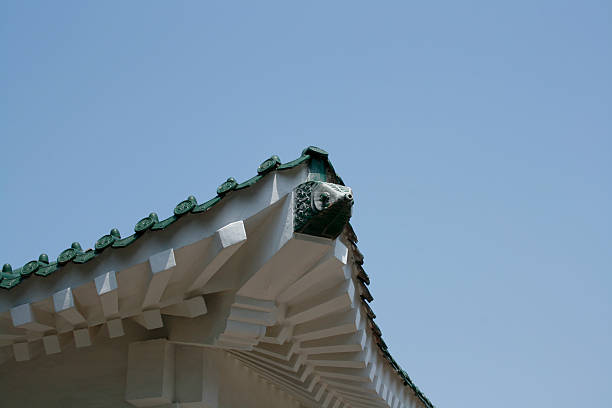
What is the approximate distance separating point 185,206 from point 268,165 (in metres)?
0.67

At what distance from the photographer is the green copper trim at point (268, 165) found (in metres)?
5.39

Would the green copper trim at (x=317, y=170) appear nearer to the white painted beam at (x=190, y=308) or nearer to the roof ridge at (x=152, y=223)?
the roof ridge at (x=152, y=223)

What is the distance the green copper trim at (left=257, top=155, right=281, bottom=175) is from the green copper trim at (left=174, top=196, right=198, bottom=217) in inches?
20.6

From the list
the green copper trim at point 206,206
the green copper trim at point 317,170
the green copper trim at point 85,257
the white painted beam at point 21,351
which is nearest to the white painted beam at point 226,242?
the green copper trim at point 206,206

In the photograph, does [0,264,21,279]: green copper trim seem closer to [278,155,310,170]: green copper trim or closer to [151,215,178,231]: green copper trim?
[151,215,178,231]: green copper trim

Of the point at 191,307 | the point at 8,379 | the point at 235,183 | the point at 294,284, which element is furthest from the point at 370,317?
the point at 8,379

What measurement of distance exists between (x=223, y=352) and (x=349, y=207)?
256cm

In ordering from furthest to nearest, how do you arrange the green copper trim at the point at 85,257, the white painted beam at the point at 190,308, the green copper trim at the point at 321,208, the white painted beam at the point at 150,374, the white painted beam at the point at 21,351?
the white painted beam at the point at 150,374 → the white painted beam at the point at 21,351 → the white painted beam at the point at 190,308 → the green copper trim at the point at 85,257 → the green copper trim at the point at 321,208

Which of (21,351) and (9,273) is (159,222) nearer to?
(9,273)

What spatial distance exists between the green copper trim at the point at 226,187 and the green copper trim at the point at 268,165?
0.66ft

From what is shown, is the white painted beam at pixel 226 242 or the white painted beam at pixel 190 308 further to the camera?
the white painted beam at pixel 190 308

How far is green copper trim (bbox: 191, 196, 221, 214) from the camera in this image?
5.30 meters

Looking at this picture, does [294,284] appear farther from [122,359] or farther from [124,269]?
[122,359]

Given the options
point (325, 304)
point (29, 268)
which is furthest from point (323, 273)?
point (29, 268)
